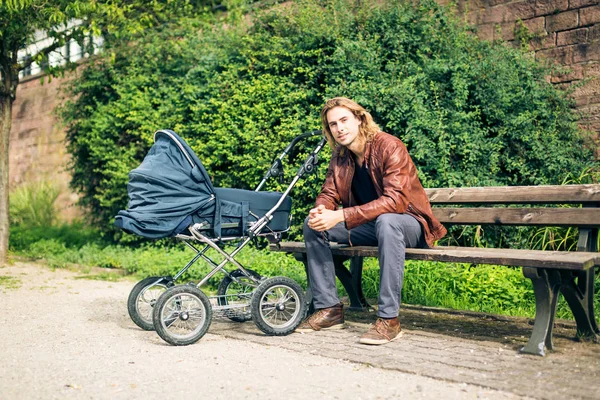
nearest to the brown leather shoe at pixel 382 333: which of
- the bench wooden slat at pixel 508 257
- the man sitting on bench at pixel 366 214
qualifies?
the man sitting on bench at pixel 366 214

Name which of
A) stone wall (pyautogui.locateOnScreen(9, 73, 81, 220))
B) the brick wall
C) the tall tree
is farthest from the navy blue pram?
stone wall (pyautogui.locateOnScreen(9, 73, 81, 220))

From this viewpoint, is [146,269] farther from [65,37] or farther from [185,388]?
[185,388]

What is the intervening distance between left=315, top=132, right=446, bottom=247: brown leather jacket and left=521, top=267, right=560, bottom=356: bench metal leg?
34.2 inches

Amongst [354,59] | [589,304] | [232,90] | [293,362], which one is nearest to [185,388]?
[293,362]

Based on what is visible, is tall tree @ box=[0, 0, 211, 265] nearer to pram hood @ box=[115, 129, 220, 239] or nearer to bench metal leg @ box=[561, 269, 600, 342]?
pram hood @ box=[115, 129, 220, 239]

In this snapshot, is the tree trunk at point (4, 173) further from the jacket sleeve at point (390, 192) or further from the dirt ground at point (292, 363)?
the jacket sleeve at point (390, 192)

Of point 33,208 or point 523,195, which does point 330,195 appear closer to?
point 523,195

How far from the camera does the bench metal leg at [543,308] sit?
13.5 ft

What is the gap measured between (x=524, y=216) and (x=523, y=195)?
170mm

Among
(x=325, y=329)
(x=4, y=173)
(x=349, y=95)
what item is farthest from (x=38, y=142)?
(x=325, y=329)

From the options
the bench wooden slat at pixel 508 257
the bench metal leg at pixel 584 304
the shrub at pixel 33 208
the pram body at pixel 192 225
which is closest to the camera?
the bench wooden slat at pixel 508 257

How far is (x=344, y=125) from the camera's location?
490cm

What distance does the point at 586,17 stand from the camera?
767cm

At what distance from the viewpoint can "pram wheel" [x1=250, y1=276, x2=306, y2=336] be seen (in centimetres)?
474
